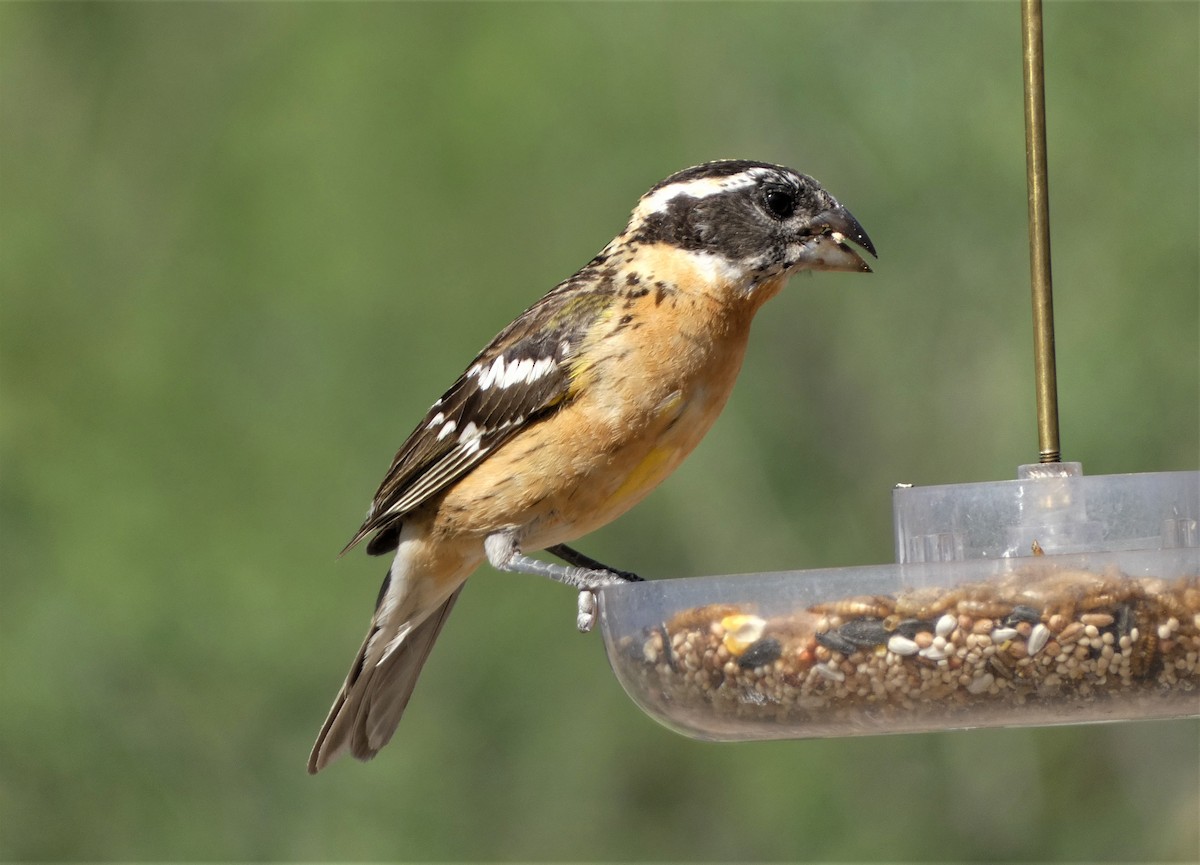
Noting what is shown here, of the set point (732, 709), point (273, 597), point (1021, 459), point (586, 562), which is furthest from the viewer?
point (273, 597)

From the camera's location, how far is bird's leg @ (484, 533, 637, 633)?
399cm

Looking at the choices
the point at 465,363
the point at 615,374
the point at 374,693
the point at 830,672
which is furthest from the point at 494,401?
the point at 465,363

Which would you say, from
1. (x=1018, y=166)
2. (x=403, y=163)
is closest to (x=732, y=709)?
(x=1018, y=166)

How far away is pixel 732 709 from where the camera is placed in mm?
3340

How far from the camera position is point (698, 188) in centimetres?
475

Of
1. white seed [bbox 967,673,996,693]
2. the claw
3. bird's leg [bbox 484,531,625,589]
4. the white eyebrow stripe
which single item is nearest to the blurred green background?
the white eyebrow stripe

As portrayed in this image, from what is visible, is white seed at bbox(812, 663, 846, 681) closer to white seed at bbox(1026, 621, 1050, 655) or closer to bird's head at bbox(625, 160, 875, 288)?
white seed at bbox(1026, 621, 1050, 655)

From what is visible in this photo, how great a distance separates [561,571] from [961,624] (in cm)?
149

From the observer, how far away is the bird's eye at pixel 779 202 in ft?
15.0

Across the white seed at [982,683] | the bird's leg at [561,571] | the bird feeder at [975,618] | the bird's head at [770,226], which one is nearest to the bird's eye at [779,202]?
the bird's head at [770,226]

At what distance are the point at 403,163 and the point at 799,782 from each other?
5140mm

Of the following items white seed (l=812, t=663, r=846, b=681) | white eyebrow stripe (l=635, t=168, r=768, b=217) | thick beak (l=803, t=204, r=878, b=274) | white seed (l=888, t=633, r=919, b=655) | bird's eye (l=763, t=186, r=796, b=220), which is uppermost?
white eyebrow stripe (l=635, t=168, r=768, b=217)

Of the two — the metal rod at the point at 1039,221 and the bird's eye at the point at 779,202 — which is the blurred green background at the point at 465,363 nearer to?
the bird's eye at the point at 779,202

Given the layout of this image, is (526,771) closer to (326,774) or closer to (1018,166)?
(326,774)
